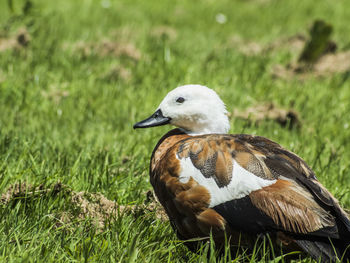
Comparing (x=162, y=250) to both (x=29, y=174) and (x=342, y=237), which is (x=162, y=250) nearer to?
(x=342, y=237)

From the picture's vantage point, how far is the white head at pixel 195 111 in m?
3.77

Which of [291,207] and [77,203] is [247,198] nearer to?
[291,207]

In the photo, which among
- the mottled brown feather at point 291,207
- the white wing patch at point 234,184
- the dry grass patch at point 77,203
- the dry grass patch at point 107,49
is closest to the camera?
the mottled brown feather at point 291,207

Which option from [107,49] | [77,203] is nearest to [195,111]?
[77,203]

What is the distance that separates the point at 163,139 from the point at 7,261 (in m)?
1.42

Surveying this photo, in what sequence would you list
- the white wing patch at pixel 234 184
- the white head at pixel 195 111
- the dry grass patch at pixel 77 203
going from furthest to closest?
1. the white head at pixel 195 111
2. the dry grass patch at pixel 77 203
3. the white wing patch at pixel 234 184

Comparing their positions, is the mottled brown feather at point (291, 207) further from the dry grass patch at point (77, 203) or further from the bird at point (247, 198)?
the dry grass patch at point (77, 203)

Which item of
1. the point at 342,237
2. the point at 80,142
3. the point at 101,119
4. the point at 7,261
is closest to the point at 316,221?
the point at 342,237

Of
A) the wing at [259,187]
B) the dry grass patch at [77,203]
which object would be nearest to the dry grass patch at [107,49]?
the dry grass patch at [77,203]

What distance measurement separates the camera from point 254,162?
3.07 metres

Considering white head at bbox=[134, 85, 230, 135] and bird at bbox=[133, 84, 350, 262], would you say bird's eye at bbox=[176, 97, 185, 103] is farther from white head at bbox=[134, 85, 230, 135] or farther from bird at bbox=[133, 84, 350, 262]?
bird at bbox=[133, 84, 350, 262]

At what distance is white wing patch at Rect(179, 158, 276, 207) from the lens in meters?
2.98

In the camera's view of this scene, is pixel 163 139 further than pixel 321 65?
No

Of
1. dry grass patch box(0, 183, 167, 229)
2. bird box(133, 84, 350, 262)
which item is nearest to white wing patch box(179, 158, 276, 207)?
bird box(133, 84, 350, 262)
